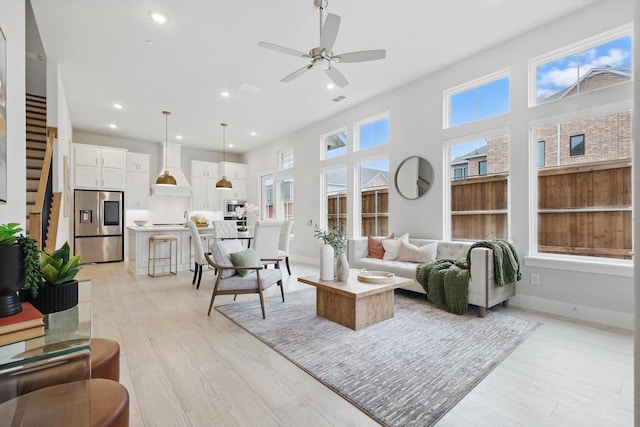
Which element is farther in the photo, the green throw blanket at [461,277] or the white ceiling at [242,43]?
the green throw blanket at [461,277]

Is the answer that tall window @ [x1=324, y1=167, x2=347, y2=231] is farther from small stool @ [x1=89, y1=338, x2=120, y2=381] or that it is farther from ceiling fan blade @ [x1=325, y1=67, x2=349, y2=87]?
small stool @ [x1=89, y1=338, x2=120, y2=381]

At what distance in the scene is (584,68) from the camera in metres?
3.32

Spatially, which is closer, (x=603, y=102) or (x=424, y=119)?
(x=603, y=102)

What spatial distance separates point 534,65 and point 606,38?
64 cm

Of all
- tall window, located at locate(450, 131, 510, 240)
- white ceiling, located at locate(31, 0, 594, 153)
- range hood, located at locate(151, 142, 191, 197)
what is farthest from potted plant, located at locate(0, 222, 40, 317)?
range hood, located at locate(151, 142, 191, 197)

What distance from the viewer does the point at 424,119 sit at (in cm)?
476

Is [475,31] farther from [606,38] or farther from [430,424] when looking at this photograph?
[430,424]

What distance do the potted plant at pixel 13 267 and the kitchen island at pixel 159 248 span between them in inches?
194

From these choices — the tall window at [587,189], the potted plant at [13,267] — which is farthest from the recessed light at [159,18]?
the tall window at [587,189]

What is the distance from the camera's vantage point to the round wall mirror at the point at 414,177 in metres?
4.72

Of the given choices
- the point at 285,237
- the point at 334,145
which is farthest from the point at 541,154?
the point at 285,237

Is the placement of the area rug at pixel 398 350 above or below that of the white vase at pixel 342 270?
below

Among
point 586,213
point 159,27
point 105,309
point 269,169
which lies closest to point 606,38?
point 586,213

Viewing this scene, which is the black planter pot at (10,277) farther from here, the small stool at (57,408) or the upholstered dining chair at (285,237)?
the upholstered dining chair at (285,237)
